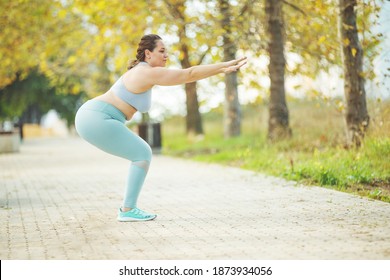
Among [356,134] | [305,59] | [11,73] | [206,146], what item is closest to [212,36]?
[305,59]

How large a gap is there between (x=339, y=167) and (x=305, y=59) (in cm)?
660

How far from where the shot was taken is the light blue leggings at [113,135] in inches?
274

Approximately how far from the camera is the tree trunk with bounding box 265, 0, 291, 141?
15828mm

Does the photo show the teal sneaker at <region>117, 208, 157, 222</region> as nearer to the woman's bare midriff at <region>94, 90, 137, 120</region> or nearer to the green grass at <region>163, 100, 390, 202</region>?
the woman's bare midriff at <region>94, 90, 137, 120</region>

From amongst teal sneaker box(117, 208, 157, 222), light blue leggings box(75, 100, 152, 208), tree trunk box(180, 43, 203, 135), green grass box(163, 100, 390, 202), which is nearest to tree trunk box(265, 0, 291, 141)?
green grass box(163, 100, 390, 202)

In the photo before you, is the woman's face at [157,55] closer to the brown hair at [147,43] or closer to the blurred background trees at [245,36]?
the brown hair at [147,43]

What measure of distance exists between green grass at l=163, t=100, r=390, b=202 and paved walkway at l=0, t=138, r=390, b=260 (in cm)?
50

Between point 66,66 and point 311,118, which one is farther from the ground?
point 66,66

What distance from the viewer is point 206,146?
19.9 m

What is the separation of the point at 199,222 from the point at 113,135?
1276 millimetres

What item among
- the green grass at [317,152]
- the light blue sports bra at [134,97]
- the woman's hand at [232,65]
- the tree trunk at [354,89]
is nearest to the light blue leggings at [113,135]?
the light blue sports bra at [134,97]

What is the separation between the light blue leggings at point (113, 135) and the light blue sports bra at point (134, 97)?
16 cm
